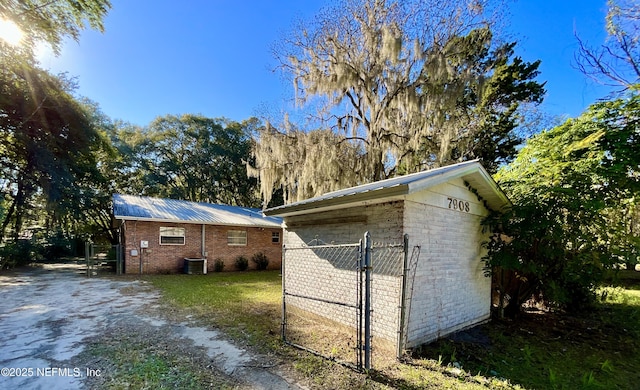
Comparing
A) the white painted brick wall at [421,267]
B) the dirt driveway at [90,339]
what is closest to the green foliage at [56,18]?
the dirt driveway at [90,339]

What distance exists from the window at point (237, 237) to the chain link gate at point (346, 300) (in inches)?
337

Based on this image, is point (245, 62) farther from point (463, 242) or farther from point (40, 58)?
point (463, 242)

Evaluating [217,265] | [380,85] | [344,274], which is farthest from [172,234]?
[380,85]

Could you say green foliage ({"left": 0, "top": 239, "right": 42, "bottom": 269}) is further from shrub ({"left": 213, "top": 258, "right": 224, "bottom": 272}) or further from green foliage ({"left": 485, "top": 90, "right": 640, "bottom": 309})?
green foliage ({"left": 485, "top": 90, "right": 640, "bottom": 309})

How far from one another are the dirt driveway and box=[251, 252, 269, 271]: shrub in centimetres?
690

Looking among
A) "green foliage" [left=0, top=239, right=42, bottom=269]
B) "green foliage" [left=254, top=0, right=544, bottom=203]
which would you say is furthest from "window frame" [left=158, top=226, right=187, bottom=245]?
"green foliage" [left=0, top=239, right=42, bottom=269]

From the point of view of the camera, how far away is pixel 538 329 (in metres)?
6.08

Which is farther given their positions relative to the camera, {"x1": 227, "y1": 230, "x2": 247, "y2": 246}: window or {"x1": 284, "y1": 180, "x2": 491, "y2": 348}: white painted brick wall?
{"x1": 227, "y1": 230, "x2": 247, "y2": 246}: window

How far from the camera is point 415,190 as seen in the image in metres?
4.21

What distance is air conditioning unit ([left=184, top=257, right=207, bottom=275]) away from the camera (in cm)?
1296

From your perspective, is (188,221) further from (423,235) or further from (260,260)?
(423,235)

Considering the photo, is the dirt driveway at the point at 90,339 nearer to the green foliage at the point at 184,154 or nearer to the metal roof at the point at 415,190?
the metal roof at the point at 415,190

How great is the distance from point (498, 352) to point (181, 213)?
43.2 ft

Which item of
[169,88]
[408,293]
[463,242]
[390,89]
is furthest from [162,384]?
[169,88]
